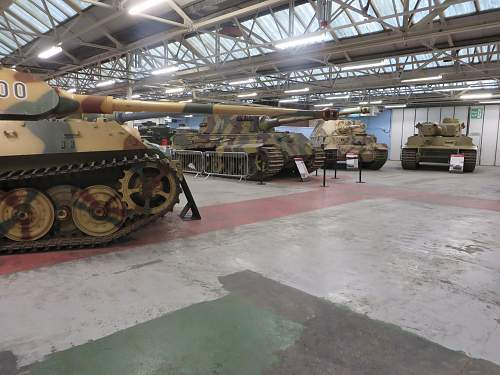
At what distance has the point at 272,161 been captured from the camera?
12.9 m

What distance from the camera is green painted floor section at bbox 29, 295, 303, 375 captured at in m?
2.64

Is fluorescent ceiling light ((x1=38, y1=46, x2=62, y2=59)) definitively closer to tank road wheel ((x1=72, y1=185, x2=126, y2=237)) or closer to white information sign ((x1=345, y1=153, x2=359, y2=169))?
tank road wheel ((x1=72, y1=185, x2=126, y2=237))

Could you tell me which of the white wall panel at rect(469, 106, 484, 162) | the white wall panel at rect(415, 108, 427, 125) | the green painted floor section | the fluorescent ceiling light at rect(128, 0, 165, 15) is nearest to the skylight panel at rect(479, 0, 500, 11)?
the fluorescent ceiling light at rect(128, 0, 165, 15)

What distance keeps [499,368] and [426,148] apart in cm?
1860

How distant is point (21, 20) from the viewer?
13.6m

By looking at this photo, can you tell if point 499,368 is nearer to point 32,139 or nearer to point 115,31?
point 32,139

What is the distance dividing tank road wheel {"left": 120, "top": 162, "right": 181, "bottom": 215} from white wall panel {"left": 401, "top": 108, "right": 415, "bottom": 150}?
2662 cm

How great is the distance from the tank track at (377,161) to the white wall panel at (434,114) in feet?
37.1

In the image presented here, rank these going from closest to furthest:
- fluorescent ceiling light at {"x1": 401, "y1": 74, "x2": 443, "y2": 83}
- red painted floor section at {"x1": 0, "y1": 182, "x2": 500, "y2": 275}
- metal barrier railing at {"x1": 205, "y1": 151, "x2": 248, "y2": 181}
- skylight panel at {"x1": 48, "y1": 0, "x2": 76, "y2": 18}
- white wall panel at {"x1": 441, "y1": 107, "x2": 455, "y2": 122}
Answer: red painted floor section at {"x1": 0, "y1": 182, "x2": 500, "y2": 275}, skylight panel at {"x1": 48, "y1": 0, "x2": 76, "y2": 18}, metal barrier railing at {"x1": 205, "y1": 151, "x2": 248, "y2": 181}, fluorescent ceiling light at {"x1": 401, "y1": 74, "x2": 443, "y2": 83}, white wall panel at {"x1": 441, "y1": 107, "x2": 455, "y2": 122}

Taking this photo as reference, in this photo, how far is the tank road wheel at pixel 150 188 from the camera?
5.64 meters

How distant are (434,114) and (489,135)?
3.78m

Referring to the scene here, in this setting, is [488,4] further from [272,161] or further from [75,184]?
[75,184]

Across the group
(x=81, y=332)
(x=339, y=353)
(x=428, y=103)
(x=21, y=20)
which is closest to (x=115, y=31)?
(x=21, y=20)

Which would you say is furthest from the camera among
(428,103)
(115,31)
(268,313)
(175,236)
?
(428,103)
